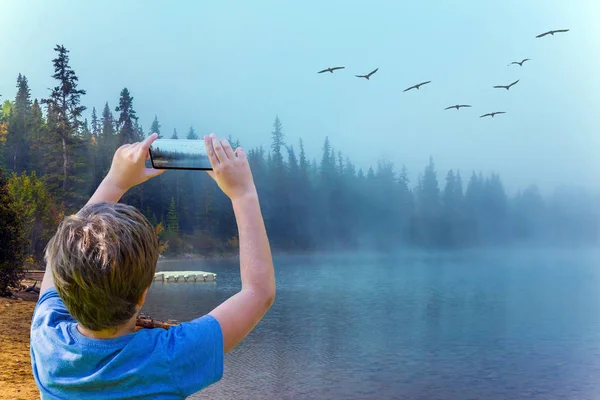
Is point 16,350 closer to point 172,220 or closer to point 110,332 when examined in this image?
point 110,332

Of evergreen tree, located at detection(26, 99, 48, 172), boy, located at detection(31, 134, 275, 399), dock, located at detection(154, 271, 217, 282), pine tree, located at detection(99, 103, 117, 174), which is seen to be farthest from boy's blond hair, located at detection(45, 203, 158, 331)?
pine tree, located at detection(99, 103, 117, 174)

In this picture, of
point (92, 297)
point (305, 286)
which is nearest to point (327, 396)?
point (92, 297)

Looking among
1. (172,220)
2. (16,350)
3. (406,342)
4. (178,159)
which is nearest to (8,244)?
(16,350)

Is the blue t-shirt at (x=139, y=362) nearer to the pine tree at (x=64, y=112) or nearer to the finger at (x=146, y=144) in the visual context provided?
the finger at (x=146, y=144)

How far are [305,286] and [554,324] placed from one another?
9713 mm

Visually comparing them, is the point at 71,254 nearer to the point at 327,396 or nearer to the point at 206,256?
the point at 327,396

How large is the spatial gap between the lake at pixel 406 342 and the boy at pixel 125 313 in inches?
289

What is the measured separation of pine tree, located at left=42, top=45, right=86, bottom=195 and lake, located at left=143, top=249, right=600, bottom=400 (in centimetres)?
1228

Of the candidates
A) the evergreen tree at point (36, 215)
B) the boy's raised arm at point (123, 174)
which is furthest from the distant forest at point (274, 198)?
the boy's raised arm at point (123, 174)

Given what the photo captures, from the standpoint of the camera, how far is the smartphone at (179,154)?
2.98 ft

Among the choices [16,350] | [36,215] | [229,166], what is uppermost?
[36,215]

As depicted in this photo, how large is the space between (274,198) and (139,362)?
56.3 metres

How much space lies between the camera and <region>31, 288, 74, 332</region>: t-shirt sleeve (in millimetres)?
869

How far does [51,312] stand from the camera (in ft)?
2.87
